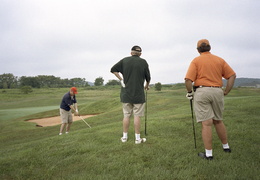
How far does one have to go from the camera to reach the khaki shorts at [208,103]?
12.6 feet

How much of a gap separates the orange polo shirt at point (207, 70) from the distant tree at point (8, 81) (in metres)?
144

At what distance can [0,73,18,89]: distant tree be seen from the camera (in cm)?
12566

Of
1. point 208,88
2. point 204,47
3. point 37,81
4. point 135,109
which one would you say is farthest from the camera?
point 37,81

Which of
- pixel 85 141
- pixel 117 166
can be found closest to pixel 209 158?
pixel 117 166

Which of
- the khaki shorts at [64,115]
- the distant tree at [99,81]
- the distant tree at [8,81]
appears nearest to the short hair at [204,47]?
the khaki shorts at [64,115]

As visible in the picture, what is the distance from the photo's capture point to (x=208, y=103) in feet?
12.7

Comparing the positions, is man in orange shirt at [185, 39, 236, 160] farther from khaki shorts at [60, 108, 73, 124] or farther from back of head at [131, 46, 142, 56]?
khaki shorts at [60, 108, 73, 124]

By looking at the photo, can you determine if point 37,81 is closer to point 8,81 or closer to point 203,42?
point 8,81

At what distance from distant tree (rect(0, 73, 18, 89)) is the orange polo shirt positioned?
14435cm

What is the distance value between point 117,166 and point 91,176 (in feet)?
1.94

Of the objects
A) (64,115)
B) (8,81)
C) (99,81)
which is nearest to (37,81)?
(8,81)

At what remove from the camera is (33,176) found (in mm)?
3703

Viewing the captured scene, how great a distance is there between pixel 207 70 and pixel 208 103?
0.70 meters

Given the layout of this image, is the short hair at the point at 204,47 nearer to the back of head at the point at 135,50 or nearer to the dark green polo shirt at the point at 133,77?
the dark green polo shirt at the point at 133,77
